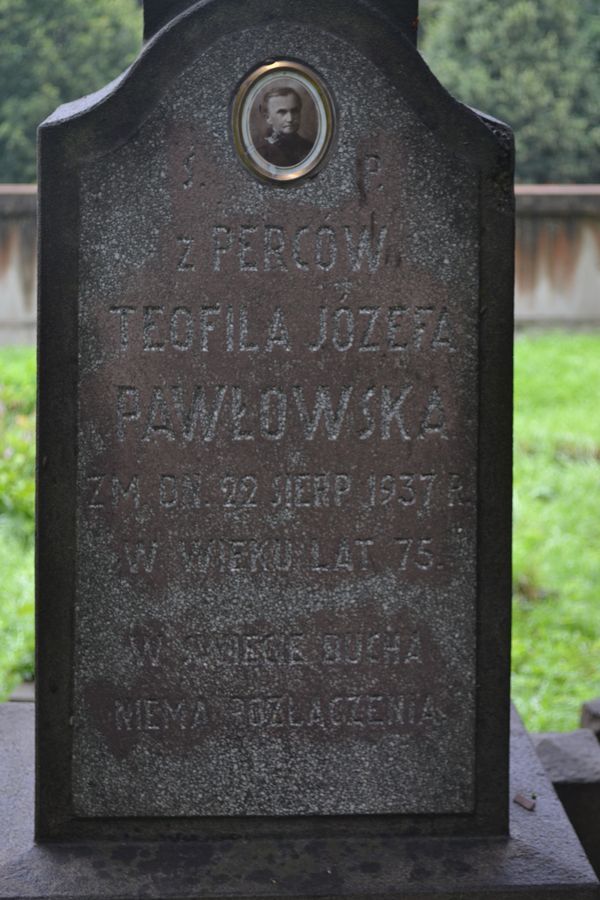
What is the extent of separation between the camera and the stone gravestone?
245 cm

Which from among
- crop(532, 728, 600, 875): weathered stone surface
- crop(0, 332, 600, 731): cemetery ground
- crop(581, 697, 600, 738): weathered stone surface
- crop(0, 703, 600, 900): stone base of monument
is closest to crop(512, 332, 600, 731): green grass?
crop(0, 332, 600, 731): cemetery ground

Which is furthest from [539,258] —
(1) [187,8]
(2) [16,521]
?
(1) [187,8]

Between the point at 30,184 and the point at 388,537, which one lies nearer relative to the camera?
the point at 388,537

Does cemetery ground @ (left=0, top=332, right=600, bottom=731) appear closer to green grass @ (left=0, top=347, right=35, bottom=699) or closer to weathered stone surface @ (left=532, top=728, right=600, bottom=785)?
green grass @ (left=0, top=347, right=35, bottom=699)

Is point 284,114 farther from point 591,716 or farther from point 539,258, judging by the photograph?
point 539,258

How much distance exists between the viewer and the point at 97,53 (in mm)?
9500

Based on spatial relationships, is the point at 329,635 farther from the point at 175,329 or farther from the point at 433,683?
the point at 175,329

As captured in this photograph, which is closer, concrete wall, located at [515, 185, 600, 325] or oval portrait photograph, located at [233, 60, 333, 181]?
oval portrait photograph, located at [233, 60, 333, 181]

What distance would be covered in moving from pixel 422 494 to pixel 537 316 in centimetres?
769

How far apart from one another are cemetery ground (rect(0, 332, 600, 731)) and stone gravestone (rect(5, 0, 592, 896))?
5.22 feet

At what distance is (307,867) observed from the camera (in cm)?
249

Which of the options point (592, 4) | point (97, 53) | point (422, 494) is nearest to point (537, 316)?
point (592, 4)

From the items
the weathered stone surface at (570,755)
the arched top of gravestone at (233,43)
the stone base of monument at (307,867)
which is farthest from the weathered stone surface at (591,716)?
the arched top of gravestone at (233,43)

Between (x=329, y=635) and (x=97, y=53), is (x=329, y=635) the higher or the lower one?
the lower one
